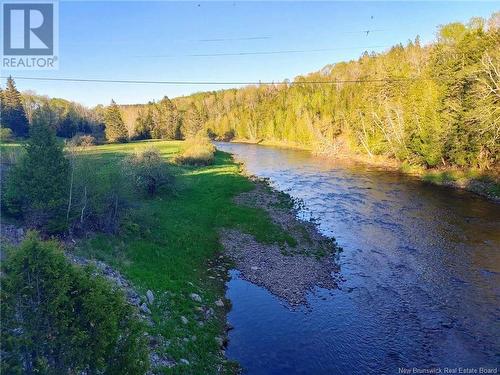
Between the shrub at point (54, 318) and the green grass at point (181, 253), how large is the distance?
4.47 metres

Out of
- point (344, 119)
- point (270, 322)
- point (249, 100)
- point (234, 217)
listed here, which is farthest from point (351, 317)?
point (249, 100)

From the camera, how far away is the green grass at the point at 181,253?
39.9 ft

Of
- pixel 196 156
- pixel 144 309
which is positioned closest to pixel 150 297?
pixel 144 309

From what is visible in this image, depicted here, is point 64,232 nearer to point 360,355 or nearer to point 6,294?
point 6,294

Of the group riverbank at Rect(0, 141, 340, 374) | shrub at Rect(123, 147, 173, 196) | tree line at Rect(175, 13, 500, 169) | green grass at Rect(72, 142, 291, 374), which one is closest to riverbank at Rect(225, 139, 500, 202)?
tree line at Rect(175, 13, 500, 169)

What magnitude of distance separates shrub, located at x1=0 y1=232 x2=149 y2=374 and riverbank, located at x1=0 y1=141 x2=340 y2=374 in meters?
3.91

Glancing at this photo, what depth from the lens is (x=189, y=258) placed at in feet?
62.2

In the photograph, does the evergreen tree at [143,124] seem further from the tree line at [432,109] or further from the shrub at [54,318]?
the shrub at [54,318]

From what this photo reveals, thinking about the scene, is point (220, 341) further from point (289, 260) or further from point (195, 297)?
point (289, 260)

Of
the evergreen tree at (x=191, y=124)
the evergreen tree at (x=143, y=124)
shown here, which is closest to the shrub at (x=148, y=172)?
the evergreen tree at (x=191, y=124)

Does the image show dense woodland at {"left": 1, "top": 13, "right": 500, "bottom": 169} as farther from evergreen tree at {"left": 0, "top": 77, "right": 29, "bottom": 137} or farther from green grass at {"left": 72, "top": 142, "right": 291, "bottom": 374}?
green grass at {"left": 72, "top": 142, "right": 291, "bottom": 374}

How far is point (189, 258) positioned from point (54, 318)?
12.9m

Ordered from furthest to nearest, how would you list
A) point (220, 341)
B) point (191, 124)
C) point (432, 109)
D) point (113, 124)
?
point (191, 124) → point (113, 124) → point (432, 109) → point (220, 341)

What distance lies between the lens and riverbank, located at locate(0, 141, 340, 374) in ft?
39.0
